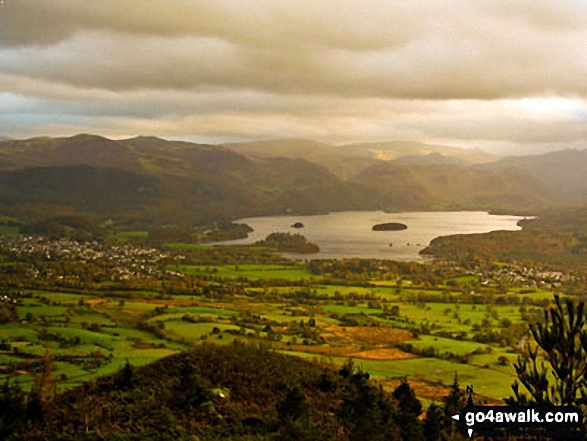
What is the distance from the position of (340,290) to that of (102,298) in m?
35.7

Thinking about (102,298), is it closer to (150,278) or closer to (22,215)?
(150,278)

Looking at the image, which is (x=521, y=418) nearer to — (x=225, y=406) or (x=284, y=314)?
(x=225, y=406)

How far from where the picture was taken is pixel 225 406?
87.7ft

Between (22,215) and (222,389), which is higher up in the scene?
(22,215)

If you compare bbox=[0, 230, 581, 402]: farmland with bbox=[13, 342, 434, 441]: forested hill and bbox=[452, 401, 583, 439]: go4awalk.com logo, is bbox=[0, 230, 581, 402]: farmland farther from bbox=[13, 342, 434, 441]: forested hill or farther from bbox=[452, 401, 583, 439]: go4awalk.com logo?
bbox=[452, 401, 583, 439]: go4awalk.com logo

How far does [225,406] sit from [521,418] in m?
13.5

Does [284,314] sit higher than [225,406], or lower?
lower

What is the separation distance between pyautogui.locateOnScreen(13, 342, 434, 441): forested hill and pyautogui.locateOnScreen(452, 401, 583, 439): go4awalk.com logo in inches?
258

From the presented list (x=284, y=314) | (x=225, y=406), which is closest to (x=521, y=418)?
(x=225, y=406)

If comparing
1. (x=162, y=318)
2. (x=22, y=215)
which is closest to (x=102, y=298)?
(x=162, y=318)

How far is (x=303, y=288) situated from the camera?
9462 cm

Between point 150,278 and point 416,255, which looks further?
point 416,255

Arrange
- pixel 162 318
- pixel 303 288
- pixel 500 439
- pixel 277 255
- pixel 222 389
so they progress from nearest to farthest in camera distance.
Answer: pixel 500 439 < pixel 222 389 < pixel 162 318 < pixel 303 288 < pixel 277 255

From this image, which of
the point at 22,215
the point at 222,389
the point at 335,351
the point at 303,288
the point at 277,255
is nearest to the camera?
the point at 222,389
